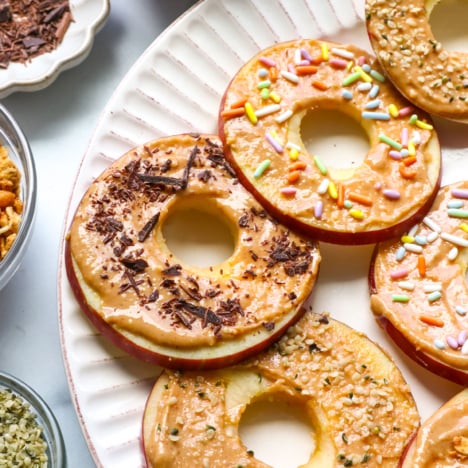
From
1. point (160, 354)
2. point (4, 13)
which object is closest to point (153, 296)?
point (160, 354)

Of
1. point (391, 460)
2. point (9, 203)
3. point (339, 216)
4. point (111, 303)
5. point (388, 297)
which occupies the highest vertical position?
point (9, 203)

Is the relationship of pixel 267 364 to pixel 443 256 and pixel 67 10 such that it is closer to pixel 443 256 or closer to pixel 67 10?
pixel 443 256

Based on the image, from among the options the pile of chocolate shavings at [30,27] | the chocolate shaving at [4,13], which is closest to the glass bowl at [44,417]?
the pile of chocolate shavings at [30,27]

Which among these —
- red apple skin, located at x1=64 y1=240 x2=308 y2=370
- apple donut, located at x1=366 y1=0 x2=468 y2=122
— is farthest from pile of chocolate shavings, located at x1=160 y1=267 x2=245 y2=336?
apple donut, located at x1=366 y1=0 x2=468 y2=122

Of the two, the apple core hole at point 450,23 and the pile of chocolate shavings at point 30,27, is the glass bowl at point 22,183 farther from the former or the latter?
the apple core hole at point 450,23

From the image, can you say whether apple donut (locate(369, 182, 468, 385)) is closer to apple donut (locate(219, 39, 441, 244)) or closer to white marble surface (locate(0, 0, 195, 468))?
apple donut (locate(219, 39, 441, 244))

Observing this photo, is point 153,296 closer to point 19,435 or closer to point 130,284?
point 130,284

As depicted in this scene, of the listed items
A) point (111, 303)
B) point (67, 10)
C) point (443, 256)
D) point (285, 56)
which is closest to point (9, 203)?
point (111, 303)
